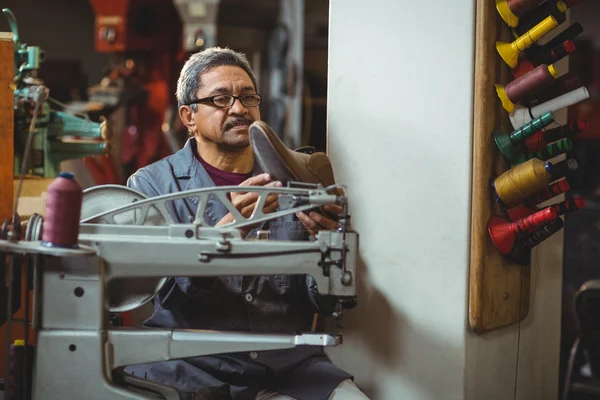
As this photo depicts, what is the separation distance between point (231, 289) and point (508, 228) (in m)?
0.71

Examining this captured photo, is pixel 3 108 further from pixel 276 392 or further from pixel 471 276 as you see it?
pixel 471 276

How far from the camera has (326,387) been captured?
189 centimetres

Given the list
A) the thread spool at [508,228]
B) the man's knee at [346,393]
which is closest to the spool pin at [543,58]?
the thread spool at [508,228]

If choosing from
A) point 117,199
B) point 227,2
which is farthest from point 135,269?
point 227,2

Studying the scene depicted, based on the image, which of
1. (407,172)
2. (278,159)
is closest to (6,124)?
(278,159)

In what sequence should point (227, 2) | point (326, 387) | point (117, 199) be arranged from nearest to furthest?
point (117, 199) < point (326, 387) < point (227, 2)

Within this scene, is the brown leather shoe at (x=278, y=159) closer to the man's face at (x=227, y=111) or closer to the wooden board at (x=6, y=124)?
the man's face at (x=227, y=111)

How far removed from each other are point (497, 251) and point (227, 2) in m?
3.56

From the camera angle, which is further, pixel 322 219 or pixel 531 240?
pixel 531 240

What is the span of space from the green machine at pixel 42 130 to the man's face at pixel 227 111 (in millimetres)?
651

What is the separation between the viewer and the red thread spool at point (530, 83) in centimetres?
196

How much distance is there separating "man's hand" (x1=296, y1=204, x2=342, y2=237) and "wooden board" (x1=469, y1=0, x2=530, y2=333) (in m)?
0.39

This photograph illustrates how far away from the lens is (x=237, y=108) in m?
2.03

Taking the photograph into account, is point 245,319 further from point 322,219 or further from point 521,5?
point 521,5
